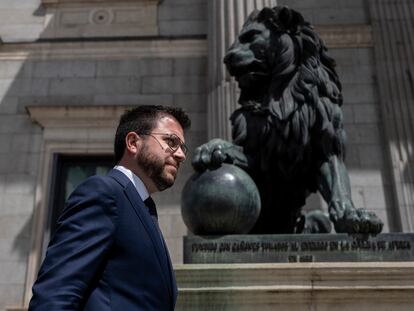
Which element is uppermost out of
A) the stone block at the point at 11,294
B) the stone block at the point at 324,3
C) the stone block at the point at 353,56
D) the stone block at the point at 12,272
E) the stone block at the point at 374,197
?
the stone block at the point at 324,3

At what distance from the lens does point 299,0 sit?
11.5 metres

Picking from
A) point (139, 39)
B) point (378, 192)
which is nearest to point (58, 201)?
point (139, 39)

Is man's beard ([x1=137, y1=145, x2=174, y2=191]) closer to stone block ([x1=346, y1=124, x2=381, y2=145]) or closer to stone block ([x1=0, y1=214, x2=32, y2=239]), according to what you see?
stone block ([x1=0, y1=214, x2=32, y2=239])

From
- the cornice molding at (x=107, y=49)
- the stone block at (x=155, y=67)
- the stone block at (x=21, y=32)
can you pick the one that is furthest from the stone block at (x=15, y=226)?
the stone block at (x=21, y=32)

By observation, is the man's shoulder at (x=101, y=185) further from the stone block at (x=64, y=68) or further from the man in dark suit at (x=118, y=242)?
the stone block at (x=64, y=68)

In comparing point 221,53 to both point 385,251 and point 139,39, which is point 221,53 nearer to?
point 139,39

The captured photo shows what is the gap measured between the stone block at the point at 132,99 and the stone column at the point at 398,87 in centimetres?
441

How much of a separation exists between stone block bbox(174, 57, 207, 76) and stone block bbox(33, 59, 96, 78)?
5.99ft

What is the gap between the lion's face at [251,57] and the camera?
4508 millimetres

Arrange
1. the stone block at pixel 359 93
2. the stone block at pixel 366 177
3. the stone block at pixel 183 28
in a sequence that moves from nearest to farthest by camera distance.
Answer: the stone block at pixel 366 177, the stone block at pixel 359 93, the stone block at pixel 183 28

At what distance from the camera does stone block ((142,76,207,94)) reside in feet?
36.3

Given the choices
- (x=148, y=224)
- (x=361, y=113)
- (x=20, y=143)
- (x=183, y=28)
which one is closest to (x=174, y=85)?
(x=183, y=28)

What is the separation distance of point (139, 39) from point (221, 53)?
8.24ft

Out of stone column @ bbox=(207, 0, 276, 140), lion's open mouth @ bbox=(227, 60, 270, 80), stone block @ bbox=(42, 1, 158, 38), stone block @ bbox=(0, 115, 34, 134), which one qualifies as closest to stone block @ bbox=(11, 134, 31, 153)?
stone block @ bbox=(0, 115, 34, 134)
